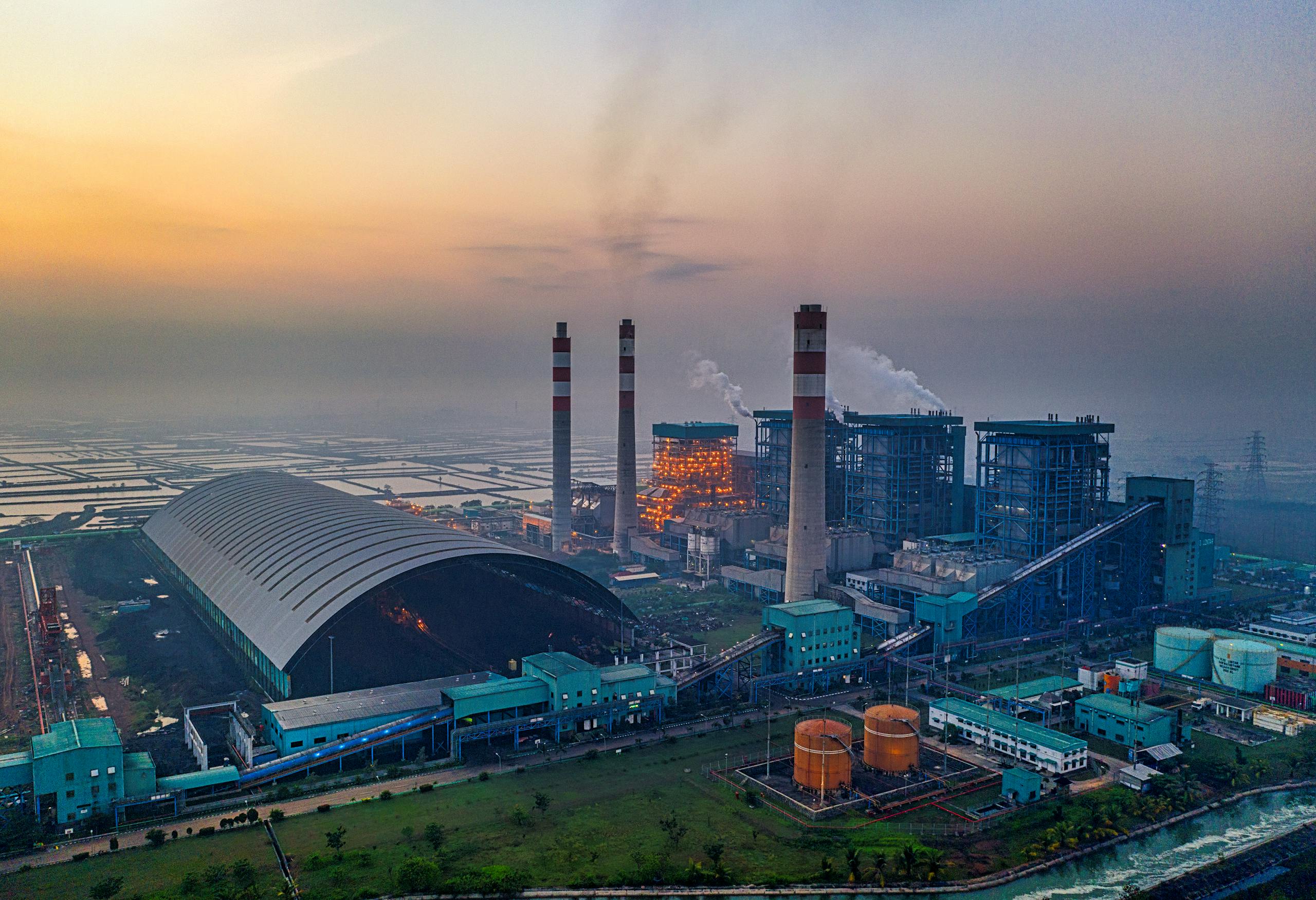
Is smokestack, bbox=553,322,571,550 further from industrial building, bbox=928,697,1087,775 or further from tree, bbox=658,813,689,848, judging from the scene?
tree, bbox=658,813,689,848

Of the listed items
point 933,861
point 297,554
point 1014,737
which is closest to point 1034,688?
point 1014,737

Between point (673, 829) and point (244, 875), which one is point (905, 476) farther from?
point (244, 875)

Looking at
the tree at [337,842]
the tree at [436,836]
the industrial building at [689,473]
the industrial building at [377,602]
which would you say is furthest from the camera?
the industrial building at [689,473]

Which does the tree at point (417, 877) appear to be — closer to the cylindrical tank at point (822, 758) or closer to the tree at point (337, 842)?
the tree at point (337, 842)

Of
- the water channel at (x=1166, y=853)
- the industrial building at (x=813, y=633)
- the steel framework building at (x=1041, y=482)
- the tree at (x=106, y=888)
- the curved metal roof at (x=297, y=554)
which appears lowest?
the water channel at (x=1166, y=853)

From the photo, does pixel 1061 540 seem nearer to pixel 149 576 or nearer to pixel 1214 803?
pixel 1214 803

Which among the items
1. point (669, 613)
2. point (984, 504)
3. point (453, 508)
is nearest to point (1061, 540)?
point (984, 504)

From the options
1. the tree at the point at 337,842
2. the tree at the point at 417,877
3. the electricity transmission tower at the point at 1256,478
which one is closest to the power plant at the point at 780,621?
the tree at the point at 337,842

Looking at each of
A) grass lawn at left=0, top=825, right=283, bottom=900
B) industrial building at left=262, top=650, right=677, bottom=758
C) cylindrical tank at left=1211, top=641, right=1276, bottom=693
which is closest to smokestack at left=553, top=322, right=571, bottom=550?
industrial building at left=262, top=650, right=677, bottom=758
